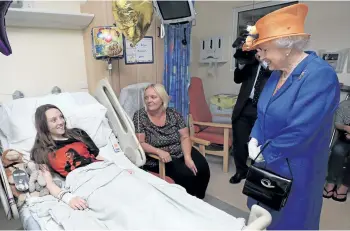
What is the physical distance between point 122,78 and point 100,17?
0.56 meters

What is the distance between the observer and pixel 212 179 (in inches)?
108

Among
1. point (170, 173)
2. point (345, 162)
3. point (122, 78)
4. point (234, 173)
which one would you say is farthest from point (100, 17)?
point (345, 162)

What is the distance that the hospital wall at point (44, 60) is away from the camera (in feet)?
6.73

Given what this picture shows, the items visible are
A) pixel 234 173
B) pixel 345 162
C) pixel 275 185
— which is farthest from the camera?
pixel 234 173

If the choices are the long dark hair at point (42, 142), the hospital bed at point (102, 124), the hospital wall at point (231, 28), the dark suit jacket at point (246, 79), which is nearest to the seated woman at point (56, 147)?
the long dark hair at point (42, 142)

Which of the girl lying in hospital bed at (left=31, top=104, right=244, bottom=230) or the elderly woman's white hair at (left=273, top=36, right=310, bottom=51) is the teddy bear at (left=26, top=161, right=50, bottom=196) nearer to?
the girl lying in hospital bed at (left=31, top=104, right=244, bottom=230)

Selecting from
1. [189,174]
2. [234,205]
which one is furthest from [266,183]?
[234,205]

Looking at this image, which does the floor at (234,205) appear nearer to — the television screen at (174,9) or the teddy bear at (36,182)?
the teddy bear at (36,182)

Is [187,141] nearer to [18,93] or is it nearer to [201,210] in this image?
[201,210]

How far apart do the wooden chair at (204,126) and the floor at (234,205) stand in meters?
0.29

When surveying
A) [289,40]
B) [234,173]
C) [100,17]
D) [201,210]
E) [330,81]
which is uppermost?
[100,17]

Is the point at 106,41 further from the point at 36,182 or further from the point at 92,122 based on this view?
the point at 36,182

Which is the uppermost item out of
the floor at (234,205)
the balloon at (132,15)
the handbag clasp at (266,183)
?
Result: the balloon at (132,15)

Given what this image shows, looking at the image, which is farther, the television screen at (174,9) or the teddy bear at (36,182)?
the television screen at (174,9)
